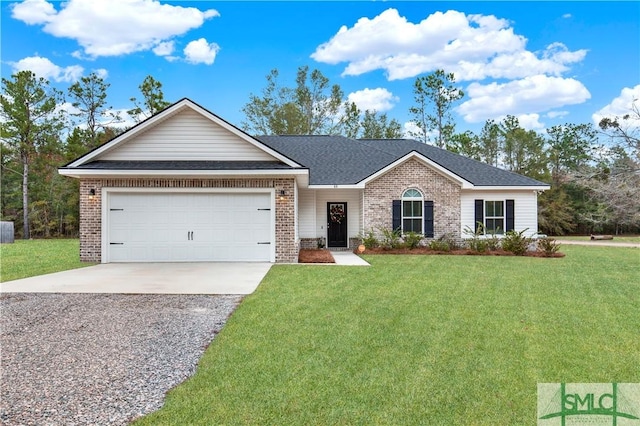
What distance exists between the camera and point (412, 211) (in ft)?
52.0

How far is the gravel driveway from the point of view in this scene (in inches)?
124

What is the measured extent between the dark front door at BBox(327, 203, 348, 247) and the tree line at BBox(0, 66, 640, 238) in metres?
17.8

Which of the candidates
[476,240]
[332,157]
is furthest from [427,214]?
[332,157]

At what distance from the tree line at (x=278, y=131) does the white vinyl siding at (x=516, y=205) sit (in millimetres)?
12105

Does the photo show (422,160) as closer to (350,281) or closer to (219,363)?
(350,281)

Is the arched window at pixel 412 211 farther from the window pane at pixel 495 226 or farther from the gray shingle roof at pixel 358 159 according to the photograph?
the window pane at pixel 495 226

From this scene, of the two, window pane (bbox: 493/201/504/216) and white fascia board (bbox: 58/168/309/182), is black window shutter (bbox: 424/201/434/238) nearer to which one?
window pane (bbox: 493/201/504/216)

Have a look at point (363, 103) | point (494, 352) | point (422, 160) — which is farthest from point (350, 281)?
point (363, 103)

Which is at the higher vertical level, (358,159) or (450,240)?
(358,159)

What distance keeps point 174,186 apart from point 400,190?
8.75 meters

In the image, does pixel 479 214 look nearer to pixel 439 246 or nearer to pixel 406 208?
pixel 439 246

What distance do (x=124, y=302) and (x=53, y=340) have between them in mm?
1798

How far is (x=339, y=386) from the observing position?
11.4ft

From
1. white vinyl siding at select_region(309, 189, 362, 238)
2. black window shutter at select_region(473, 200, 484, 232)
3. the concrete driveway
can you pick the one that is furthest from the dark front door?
the concrete driveway
